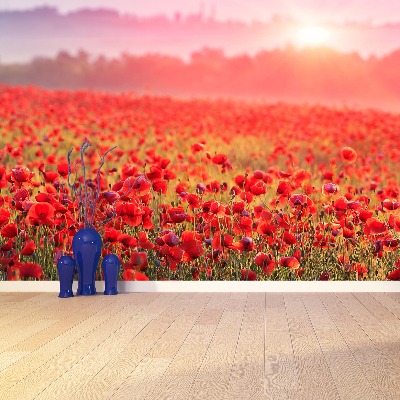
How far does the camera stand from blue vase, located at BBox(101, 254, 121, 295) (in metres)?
3.93

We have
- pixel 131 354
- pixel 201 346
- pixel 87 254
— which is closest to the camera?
pixel 131 354

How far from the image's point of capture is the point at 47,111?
4473 millimetres

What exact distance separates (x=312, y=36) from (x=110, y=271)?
1524 mm

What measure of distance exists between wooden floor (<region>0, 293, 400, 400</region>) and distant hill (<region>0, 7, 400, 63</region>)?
1225 millimetres

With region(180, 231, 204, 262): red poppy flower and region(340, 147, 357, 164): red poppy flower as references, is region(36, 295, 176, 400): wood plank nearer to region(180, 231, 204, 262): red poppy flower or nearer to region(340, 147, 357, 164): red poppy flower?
region(180, 231, 204, 262): red poppy flower

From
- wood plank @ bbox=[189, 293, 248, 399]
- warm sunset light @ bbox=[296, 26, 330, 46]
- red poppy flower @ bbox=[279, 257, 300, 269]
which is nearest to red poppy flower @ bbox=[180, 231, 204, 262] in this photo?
red poppy flower @ bbox=[279, 257, 300, 269]

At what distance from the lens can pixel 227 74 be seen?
4355mm

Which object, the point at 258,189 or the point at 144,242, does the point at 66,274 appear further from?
the point at 258,189

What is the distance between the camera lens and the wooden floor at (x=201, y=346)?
7.33ft

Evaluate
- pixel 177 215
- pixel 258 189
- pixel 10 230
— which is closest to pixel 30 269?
pixel 10 230

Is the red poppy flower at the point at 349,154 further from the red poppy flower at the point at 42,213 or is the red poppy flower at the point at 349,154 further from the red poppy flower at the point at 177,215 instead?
the red poppy flower at the point at 42,213

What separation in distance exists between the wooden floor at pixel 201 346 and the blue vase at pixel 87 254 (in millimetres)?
124

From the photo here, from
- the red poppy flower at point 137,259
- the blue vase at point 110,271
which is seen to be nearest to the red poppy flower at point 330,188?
the red poppy flower at point 137,259

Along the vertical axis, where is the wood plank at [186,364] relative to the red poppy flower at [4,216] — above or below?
below
